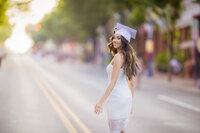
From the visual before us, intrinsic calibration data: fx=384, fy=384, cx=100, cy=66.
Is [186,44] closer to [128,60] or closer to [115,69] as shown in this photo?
[128,60]

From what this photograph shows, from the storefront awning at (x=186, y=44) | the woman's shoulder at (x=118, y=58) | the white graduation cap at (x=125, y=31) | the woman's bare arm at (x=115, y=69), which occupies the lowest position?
the woman's bare arm at (x=115, y=69)

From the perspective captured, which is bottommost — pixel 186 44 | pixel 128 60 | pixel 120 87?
pixel 120 87

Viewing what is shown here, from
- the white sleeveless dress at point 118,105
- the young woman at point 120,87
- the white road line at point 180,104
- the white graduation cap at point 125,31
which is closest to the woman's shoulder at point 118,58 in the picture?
the young woman at point 120,87

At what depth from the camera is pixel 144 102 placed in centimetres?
1363

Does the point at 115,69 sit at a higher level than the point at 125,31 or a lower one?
lower

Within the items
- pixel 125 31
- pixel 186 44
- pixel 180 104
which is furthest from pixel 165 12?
pixel 125 31

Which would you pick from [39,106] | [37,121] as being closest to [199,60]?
[39,106]

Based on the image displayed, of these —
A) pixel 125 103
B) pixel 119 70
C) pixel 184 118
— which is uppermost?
pixel 119 70

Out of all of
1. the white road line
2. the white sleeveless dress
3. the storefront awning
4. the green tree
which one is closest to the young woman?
the white sleeveless dress

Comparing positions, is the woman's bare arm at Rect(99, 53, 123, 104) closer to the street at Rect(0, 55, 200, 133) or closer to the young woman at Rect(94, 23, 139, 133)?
the young woman at Rect(94, 23, 139, 133)

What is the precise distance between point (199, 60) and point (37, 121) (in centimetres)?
1837

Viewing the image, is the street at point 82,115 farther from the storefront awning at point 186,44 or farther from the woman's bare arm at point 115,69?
the storefront awning at point 186,44

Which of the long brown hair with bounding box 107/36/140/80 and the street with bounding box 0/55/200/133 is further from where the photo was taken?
the street with bounding box 0/55/200/133

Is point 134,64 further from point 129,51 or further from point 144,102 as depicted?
point 144,102
